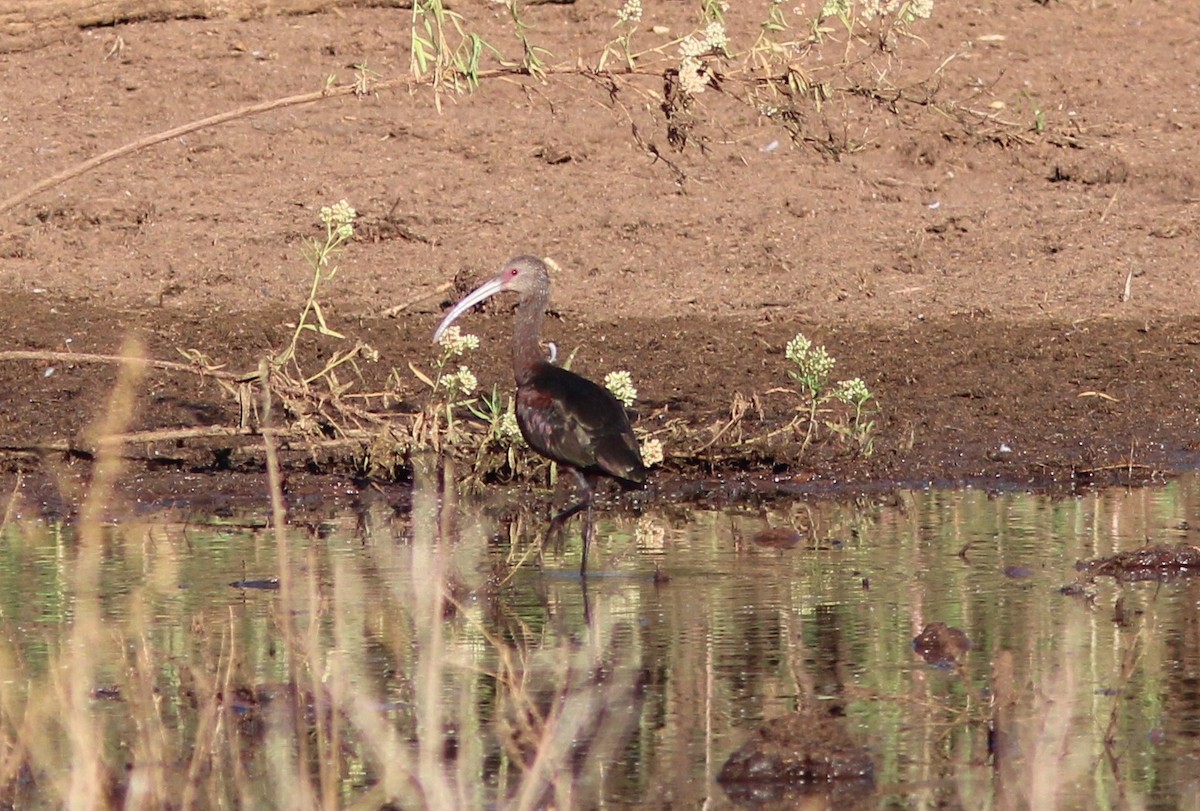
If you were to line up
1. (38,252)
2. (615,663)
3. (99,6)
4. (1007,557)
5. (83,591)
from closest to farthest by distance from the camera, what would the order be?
(615,663), (83,591), (1007,557), (38,252), (99,6)

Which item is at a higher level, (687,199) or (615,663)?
(687,199)

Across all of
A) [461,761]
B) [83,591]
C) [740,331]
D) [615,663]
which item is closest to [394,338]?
[740,331]

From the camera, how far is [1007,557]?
812cm

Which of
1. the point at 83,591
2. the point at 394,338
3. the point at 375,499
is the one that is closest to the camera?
the point at 83,591

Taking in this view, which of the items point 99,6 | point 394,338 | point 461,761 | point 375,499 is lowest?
point 461,761

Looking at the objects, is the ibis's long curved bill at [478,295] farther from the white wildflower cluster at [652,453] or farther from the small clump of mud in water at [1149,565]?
the small clump of mud in water at [1149,565]

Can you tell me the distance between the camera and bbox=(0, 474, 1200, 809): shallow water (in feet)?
17.5

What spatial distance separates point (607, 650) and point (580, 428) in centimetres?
189

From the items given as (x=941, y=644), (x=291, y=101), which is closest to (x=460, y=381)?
(x=291, y=101)

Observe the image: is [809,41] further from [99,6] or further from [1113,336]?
[99,6]

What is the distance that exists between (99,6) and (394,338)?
388 centimetres

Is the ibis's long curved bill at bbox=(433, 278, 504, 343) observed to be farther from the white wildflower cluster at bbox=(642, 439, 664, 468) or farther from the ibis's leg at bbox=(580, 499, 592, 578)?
the ibis's leg at bbox=(580, 499, 592, 578)

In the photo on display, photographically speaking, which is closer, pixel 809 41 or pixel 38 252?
pixel 809 41

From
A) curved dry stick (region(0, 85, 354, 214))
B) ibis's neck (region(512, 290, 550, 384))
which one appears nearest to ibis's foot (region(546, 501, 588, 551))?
ibis's neck (region(512, 290, 550, 384))
